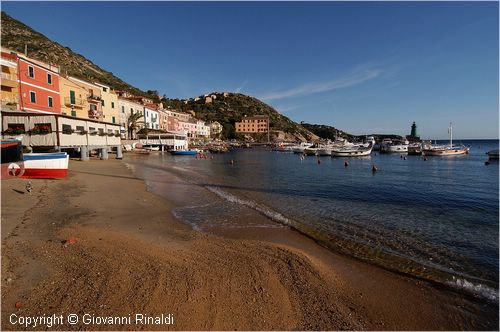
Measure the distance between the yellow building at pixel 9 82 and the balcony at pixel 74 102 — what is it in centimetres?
1066

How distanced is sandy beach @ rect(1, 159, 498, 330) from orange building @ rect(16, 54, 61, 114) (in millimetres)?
28930

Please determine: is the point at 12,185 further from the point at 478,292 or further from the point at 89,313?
the point at 478,292

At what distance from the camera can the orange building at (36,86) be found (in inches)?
1187

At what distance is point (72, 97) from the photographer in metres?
41.2

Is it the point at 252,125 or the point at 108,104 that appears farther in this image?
the point at 252,125

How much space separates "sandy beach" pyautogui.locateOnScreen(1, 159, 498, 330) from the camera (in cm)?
496

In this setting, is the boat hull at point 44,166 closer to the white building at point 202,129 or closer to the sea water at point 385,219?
the sea water at point 385,219

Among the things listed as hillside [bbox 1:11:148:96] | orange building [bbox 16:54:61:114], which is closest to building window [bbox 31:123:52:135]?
orange building [bbox 16:54:61:114]

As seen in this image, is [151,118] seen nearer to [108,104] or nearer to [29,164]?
[108,104]

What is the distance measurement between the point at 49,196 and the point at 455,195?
26989mm

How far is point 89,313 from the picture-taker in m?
4.79

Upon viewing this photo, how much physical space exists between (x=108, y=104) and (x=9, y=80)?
85.2ft

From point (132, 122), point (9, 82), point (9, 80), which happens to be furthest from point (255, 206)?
point (132, 122)

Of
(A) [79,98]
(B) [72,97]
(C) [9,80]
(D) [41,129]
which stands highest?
(A) [79,98]
